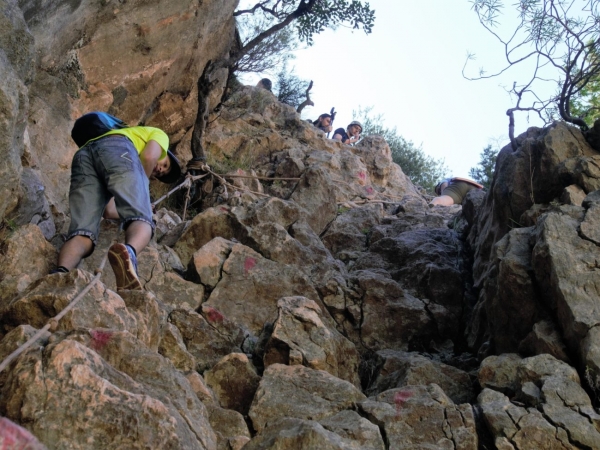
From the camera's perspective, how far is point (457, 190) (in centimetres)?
1286

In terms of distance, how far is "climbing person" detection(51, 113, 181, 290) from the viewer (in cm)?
519

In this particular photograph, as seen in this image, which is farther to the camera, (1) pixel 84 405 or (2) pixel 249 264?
(2) pixel 249 264

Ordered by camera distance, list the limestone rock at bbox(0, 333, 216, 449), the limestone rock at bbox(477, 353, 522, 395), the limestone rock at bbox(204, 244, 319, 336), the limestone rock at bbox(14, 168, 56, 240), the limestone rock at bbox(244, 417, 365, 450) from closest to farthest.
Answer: the limestone rock at bbox(0, 333, 216, 449), the limestone rock at bbox(244, 417, 365, 450), the limestone rock at bbox(477, 353, 522, 395), the limestone rock at bbox(14, 168, 56, 240), the limestone rock at bbox(204, 244, 319, 336)

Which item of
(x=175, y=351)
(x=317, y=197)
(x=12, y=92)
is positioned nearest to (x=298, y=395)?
(x=175, y=351)

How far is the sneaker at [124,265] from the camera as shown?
4.73 m

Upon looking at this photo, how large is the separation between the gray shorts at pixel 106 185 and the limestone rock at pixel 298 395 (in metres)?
1.61

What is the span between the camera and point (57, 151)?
844 cm

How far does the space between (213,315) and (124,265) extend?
1324 mm

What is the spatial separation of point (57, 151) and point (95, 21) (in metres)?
1.96

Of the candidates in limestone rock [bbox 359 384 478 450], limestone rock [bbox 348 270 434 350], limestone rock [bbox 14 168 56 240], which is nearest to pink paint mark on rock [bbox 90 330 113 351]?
limestone rock [bbox 359 384 478 450]

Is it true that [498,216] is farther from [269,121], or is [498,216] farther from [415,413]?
[269,121]

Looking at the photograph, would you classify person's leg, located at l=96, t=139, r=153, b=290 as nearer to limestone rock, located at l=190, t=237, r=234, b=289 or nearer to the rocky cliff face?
the rocky cliff face

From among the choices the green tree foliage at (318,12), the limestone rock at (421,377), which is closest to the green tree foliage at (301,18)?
the green tree foliage at (318,12)

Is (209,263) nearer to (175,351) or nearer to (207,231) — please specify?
(207,231)
